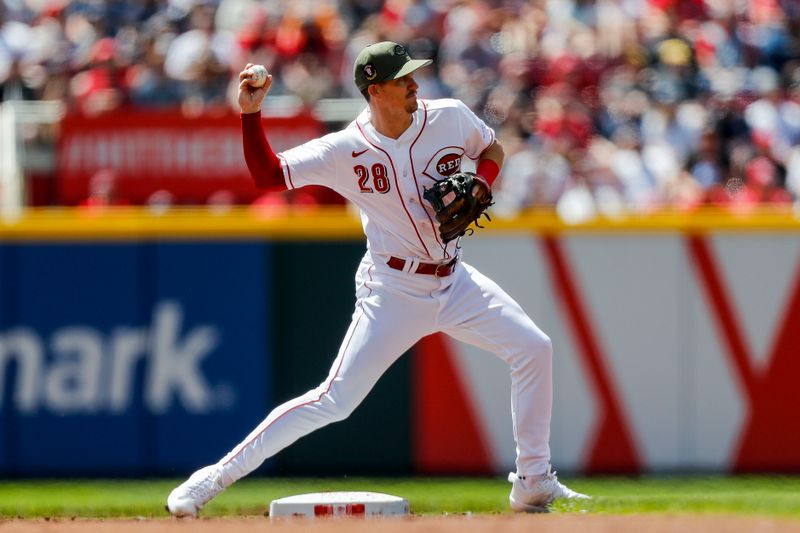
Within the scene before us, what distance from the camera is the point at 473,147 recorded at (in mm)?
6375

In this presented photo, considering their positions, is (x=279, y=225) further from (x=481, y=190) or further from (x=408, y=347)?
(x=481, y=190)

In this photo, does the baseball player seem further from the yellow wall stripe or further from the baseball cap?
the yellow wall stripe

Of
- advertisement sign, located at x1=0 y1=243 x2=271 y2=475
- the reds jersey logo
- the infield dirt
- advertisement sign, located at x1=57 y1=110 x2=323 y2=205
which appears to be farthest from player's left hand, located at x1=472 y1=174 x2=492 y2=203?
advertisement sign, located at x1=57 y1=110 x2=323 y2=205

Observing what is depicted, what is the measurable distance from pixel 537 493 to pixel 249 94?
2138mm

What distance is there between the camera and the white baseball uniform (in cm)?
611

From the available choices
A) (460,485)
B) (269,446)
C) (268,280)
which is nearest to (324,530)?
(269,446)

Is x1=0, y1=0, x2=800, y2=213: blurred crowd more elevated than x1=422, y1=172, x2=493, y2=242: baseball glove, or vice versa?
x1=0, y1=0, x2=800, y2=213: blurred crowd

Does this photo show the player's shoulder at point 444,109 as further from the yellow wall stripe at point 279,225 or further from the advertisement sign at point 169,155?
the advertisement sign at point 169,155

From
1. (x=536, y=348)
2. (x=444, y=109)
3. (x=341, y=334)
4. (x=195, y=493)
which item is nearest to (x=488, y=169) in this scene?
(x=444, y=109)

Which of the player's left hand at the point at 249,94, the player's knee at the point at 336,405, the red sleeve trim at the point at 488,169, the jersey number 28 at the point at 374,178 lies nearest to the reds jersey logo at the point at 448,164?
the red sleeve trim at the point at 488,169

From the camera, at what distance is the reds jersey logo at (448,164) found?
245 inches

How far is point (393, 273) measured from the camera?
6203 millimetres

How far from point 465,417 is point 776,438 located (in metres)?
2.07

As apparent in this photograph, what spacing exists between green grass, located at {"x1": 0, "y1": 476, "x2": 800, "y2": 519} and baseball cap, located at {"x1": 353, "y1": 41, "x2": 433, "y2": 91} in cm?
202
